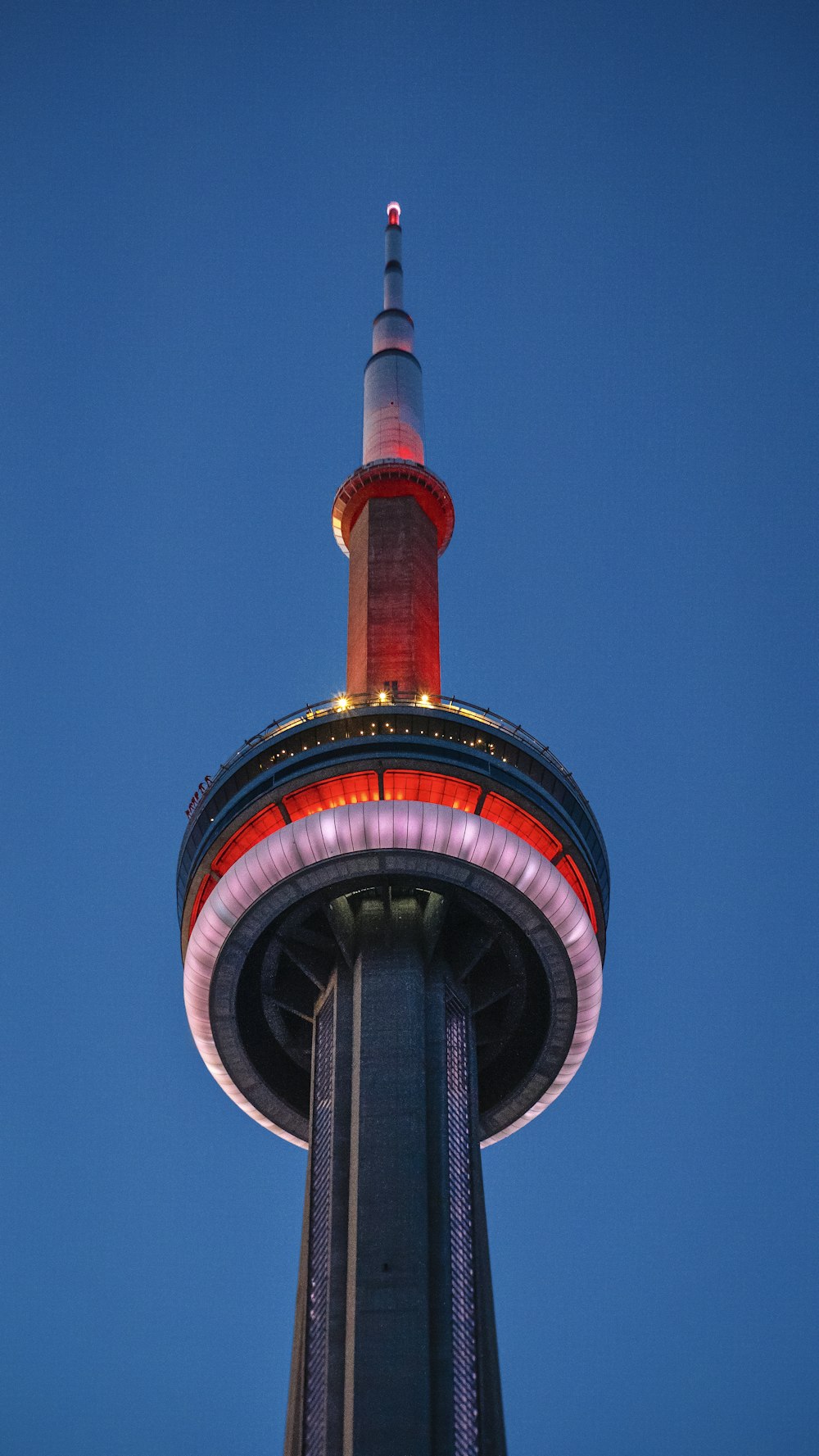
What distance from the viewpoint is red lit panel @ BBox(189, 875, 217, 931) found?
45.0 metres

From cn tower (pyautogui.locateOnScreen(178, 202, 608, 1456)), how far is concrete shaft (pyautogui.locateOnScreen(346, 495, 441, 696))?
0.21 metres

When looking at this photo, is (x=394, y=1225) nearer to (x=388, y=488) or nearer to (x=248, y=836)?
(x=248, y=836)

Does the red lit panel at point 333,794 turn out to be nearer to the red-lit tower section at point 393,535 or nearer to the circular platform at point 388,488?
the red-lit tower section at point 393,535

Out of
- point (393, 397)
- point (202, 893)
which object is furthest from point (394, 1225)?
point (393, 397)

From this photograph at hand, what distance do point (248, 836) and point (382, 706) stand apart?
6121mm

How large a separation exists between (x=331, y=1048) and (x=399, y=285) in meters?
46.0

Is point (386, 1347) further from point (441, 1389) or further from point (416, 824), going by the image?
point (416, 824)

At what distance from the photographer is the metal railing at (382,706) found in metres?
45.0

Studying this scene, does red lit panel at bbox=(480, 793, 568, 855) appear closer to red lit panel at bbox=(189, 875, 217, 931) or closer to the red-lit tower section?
the red-lit tower section

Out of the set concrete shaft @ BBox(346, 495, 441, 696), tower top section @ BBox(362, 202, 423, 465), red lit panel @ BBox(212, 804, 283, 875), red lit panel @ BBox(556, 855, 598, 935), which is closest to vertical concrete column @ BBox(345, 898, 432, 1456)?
red lit panel @ BBox(212, 804, 283, 875)

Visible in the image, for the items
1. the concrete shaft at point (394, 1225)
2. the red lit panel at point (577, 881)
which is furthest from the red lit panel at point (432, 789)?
the red lit panel at point (577, 881)

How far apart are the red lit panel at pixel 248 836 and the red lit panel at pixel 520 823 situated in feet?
22.1

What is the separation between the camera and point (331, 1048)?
42.2 m

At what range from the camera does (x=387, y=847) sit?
40.3m
